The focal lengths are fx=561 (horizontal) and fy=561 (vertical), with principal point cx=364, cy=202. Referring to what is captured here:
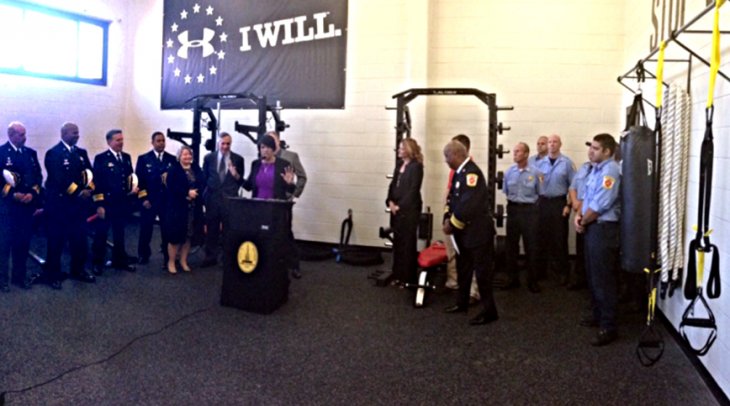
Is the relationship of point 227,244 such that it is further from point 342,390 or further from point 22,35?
point 22,35

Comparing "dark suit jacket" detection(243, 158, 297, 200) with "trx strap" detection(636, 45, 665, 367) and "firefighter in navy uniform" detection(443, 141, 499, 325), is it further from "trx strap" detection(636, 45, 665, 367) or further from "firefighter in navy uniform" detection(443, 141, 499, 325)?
"trx strap" detection(636, 45, 665, 367)

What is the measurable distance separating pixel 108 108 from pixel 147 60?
90cm

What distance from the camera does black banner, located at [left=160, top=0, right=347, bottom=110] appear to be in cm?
705

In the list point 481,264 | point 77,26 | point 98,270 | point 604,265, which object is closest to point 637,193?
point 604,265

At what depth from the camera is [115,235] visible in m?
5.79

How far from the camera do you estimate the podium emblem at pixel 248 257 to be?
14.1 feet

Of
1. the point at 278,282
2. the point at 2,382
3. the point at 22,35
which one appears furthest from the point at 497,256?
the point at 22,35

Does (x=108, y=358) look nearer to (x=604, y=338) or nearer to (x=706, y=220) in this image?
(x=604, y=338)

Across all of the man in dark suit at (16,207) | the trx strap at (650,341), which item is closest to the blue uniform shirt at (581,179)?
the trx strap at (650,341)

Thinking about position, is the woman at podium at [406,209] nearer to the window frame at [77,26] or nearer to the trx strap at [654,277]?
the trx strap at [654,277]

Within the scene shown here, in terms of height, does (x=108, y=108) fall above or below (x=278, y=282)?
above

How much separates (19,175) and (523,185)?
450 centimetres

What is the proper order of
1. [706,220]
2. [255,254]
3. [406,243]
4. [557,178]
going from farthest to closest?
[557,178] < [406,243] < [255,254] < [706,220]

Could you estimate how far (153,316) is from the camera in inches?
162
